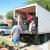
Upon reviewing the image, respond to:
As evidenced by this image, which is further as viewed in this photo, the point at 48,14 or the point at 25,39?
the point at 25,39

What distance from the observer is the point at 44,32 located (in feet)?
47.5

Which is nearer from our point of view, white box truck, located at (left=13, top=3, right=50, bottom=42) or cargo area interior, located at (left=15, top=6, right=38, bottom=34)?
white box truck, located at (left=13, top=3, right=50, bottom=42)

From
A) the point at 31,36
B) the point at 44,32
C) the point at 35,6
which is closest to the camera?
the point at 35,6

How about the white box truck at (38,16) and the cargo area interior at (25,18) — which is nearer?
the white box truck at (38,16)

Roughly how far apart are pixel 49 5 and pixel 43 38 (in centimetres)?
1817

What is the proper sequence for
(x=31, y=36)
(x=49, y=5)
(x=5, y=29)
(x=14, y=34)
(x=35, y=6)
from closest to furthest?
(x=14, y=34) < (x=35, y=6) < (x=31, y=36) < (x=5, y=29) < (x=49, y=5)

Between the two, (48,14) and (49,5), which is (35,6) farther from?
(49,5)

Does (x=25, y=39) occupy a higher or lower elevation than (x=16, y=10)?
lower

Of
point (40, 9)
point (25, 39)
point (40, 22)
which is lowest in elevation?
point (25, 39)

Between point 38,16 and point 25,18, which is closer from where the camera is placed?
point 38,16

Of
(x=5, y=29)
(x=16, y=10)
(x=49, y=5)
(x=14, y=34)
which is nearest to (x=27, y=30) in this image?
(x=16, y=10)

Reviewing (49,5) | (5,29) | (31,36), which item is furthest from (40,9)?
(49,5)

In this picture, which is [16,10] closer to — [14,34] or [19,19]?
[19,19]

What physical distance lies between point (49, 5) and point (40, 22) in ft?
65.2
